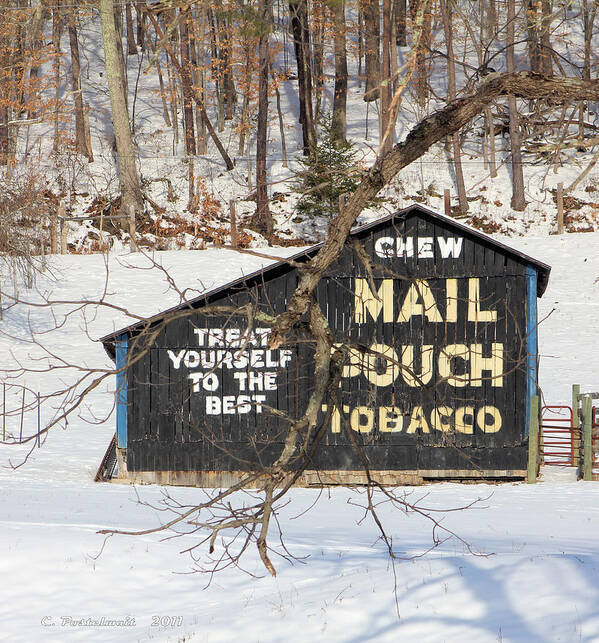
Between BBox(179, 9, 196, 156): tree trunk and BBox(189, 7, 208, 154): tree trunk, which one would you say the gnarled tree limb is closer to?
BBox(179, 9, 196, 156): tree trunk

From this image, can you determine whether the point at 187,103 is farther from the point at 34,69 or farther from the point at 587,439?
the point at 587,439

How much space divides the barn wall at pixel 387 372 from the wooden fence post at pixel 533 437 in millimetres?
206

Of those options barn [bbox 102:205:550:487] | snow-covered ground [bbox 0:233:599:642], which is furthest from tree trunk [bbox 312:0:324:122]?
snow-covered ground [bbox 0:233:599:642]

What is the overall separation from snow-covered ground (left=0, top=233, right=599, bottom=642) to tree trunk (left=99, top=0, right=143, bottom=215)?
20951 mm

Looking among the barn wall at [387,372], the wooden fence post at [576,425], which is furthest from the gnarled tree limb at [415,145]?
the wooden fence post at [576,425]

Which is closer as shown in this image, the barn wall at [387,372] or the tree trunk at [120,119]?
the barn wall at [387,372]

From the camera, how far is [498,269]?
17484mm

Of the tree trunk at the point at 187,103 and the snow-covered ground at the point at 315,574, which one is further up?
the tree trunk at the point at 187,103

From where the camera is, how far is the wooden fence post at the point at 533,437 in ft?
57.0

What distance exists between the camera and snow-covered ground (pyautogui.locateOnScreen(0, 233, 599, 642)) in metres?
8.70

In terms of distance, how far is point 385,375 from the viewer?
17281 millimetres

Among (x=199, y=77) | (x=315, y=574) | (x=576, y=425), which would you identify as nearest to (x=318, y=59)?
(x=199, y=77)

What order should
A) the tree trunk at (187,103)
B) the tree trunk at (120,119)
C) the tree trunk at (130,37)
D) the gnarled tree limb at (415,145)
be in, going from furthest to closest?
the tree trunk at (130,37), the tree trunk at (187,103), the tree trunk at (120,119), the gnarled tree limb at (415,145)

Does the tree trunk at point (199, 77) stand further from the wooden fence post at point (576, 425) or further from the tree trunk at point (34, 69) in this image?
the wooden fence post at point (576, 425)
